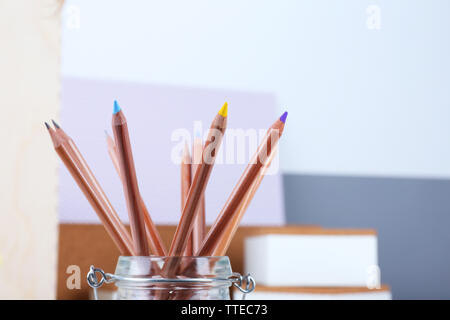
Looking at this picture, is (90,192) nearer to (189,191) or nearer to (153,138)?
(189,191)

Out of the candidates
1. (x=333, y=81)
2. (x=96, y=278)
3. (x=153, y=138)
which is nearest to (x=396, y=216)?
(x=333, y=81)

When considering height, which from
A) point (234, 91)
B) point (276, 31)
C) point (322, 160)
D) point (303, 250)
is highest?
point (276, 31)

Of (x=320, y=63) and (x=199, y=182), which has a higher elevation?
(x=320, y=63)

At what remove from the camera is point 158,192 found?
0.78m

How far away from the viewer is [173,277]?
22 centimetres

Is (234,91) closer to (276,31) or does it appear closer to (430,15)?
(276,31)

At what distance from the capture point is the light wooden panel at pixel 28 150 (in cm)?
52

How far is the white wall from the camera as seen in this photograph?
86 cm

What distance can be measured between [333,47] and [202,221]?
707mm

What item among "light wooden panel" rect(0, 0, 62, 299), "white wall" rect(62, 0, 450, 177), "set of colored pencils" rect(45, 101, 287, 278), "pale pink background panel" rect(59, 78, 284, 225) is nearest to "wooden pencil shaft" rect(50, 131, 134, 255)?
"set of colored pencils" rect(45, 101, 287, 278)

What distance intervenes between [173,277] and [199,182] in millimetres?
39
